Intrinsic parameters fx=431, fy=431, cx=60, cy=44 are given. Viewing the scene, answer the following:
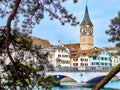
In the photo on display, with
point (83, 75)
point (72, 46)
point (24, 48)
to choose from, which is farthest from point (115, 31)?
point (72, 46)

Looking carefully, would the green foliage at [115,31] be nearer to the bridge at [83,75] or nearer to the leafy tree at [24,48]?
the leafy tree at [24,48]

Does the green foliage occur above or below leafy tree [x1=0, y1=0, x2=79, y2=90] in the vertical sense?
above

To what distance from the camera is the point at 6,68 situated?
343cm

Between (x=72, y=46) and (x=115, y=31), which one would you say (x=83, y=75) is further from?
(x=72, y=46)

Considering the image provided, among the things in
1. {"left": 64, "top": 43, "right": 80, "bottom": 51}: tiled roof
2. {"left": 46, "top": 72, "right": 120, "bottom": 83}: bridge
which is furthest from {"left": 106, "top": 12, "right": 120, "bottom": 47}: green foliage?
{"left": 64, "top": 43, "right": 80, "bottom": 51}: tiled roof

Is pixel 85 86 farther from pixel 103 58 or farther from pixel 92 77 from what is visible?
pixel 103 58

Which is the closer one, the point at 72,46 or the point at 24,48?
the point at 24,48

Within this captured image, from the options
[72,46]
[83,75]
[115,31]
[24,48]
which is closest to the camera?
[24,48]

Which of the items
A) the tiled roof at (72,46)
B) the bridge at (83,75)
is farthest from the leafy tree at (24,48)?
the tiled roof at (72,46)

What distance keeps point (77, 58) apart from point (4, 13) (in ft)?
137

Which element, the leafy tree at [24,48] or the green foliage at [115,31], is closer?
the leafy tree at [24,48]

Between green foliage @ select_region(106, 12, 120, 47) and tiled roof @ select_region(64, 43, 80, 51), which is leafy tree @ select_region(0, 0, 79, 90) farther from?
tiled roof @ select_region(64, 43, 80, 51)

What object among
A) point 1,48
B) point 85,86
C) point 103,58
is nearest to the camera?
point 1,48

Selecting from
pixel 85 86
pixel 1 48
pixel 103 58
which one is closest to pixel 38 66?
pixel 1 48
